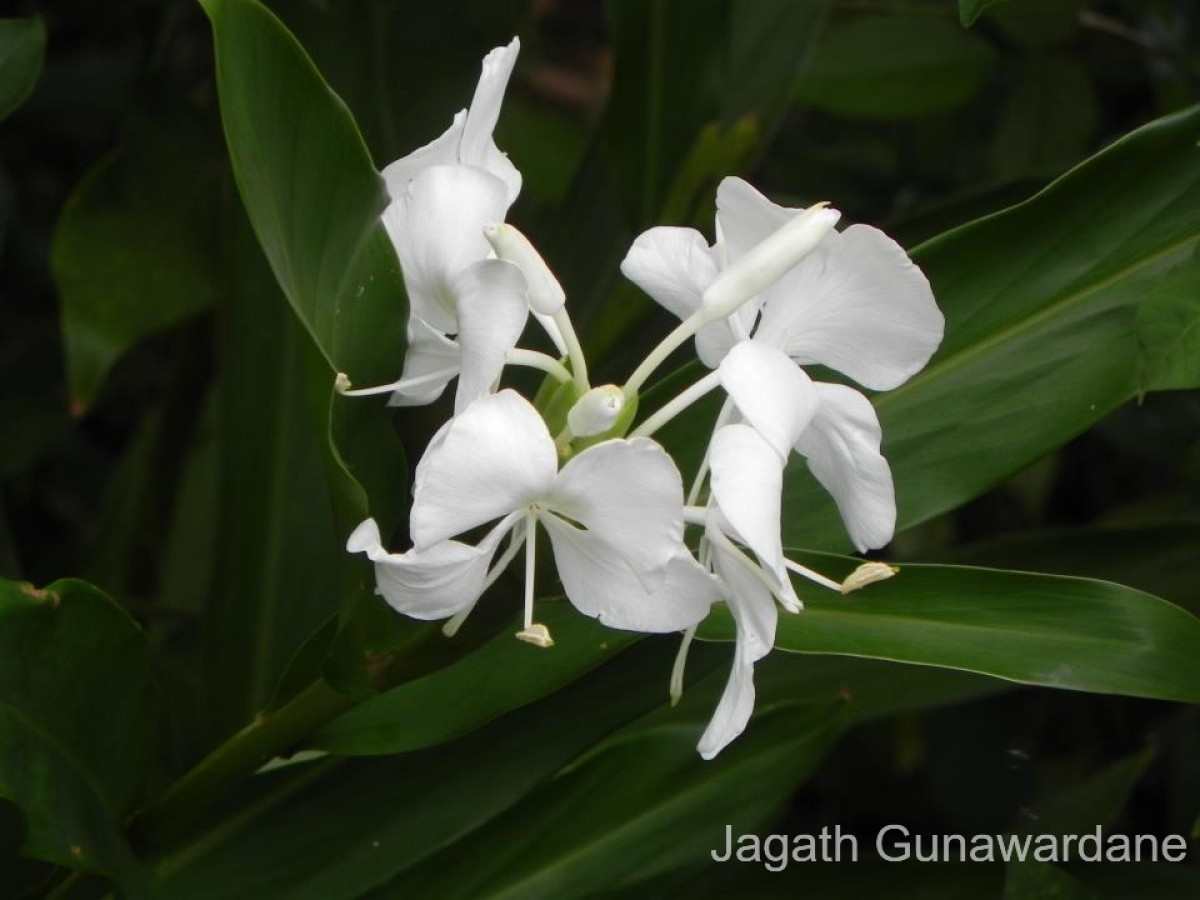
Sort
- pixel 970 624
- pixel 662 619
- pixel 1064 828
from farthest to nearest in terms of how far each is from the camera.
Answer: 1. pixel 1064 828
2. pixel 970 624
3. pixel 662 619

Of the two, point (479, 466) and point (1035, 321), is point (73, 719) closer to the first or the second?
point (479, 466)

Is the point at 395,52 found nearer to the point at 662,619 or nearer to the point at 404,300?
the point at 404,300

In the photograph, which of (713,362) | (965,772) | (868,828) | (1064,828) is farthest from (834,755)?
(713,362)

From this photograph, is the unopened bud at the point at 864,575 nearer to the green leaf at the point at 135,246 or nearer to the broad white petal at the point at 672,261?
the broad white petal at the point at 672,261

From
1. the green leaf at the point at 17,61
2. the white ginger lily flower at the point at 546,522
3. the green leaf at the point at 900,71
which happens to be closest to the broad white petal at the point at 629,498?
the white ginger lily flower at the point at 546,522

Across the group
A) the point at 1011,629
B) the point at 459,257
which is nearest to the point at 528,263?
the point at 459,257

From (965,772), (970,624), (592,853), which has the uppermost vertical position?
(970,624)
